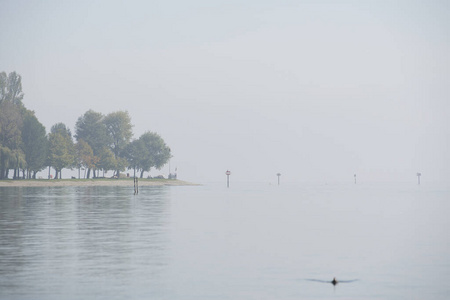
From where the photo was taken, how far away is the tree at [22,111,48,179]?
6329 inches

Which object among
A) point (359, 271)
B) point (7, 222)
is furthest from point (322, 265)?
point (7, 222)

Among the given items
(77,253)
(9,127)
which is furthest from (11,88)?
(77,253)

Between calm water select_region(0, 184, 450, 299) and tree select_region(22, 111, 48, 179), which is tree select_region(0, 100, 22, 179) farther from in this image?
calm water select_region(0, 184, 450, 299)

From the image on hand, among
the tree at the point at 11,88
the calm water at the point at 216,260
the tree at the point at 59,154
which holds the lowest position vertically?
the calm water at the point at 216,260

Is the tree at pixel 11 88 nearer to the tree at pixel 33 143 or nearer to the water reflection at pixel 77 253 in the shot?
the tree at pixel 33 143

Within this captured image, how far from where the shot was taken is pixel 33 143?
161 m

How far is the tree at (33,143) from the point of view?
161 m

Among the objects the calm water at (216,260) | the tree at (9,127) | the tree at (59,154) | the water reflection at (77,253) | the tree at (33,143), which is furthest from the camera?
the tree at (59,154)

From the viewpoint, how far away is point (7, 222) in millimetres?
43812

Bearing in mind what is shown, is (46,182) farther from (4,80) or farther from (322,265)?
(322,265)

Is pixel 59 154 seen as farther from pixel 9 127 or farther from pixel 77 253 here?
pixel 77 253

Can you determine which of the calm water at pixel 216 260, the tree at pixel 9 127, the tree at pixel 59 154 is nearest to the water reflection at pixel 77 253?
the calm water at pixel 216 260

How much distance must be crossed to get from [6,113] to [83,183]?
145 feet

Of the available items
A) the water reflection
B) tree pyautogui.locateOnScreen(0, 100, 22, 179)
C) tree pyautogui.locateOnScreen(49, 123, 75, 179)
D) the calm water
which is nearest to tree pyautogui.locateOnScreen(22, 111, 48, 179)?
tree pyautogui.locateOnScreen(0, 100, 22, 179)
